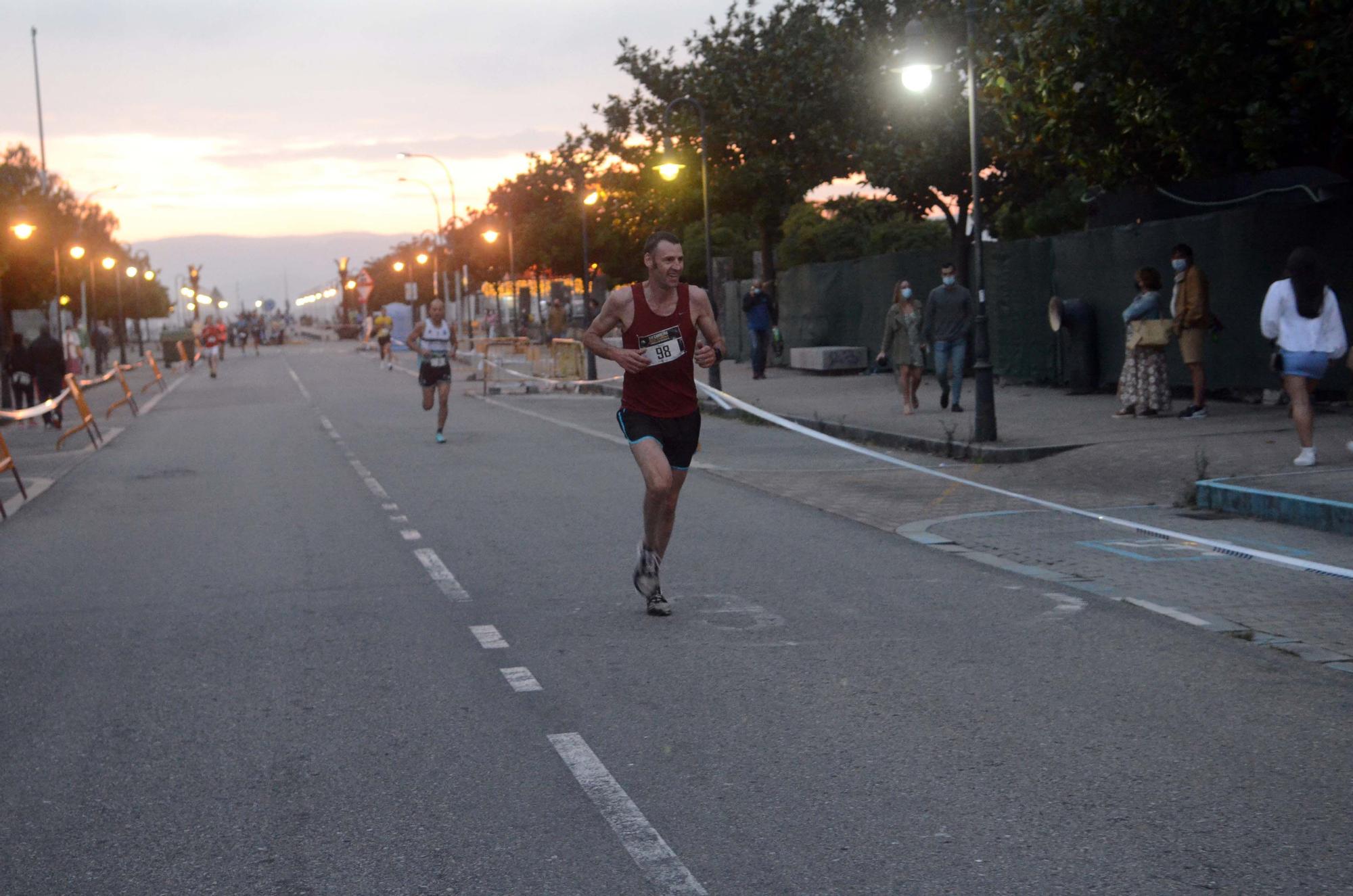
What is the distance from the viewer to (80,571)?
10.0 m

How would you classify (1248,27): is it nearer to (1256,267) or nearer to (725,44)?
(1256,267)

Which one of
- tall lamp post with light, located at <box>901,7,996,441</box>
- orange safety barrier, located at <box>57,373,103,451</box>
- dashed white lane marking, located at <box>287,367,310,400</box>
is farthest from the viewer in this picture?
dashed white lane marking, located at <box>287,367,310,400</box>

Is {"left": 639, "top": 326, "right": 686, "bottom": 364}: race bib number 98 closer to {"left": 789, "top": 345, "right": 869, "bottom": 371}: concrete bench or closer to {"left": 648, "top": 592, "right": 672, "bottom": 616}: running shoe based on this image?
{"left": 648, "top": 592, "right": 672, "bottom": 616}: running shoe

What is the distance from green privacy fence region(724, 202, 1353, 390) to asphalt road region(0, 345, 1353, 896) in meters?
9.17

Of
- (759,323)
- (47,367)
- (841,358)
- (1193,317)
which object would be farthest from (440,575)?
(759,323)

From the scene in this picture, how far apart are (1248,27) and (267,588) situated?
37.7ft

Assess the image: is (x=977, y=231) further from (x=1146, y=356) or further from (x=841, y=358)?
(x=841, y=358)

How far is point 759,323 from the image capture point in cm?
3178

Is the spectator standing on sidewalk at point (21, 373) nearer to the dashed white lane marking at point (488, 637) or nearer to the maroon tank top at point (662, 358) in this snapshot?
the dashed white lane marking at point (488, 637)

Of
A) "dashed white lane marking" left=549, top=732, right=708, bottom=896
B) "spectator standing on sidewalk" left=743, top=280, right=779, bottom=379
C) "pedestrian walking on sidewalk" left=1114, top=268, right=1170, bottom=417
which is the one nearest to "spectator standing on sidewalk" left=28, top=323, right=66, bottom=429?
"spectator standing on sidewalk" left=743, top=280, right=779, bottom=379

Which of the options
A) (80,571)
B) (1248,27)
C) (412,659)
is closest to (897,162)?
(1248,27)

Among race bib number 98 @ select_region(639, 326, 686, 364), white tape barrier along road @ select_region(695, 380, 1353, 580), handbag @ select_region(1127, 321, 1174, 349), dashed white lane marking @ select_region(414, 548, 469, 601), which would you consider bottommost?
white tape barrier along road @ select_region(695, 380, 1353, 580)

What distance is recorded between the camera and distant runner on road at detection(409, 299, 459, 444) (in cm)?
2005

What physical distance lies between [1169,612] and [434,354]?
45.6ft
